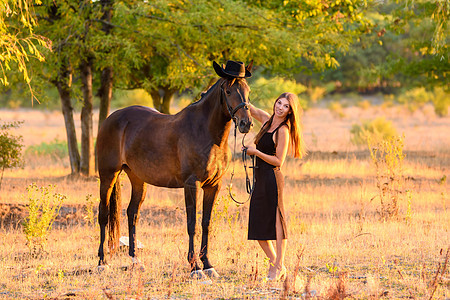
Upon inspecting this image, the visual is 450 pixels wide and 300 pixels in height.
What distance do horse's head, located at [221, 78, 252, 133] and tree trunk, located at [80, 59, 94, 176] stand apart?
379 inches

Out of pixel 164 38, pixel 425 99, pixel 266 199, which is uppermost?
pixel 425 99

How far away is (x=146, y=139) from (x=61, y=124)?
38.7m

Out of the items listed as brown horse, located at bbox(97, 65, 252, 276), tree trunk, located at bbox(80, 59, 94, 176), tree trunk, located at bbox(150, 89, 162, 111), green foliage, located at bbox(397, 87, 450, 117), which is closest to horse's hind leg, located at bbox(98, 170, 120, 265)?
brown horse, located at bbox(97, 65, 252, 276)

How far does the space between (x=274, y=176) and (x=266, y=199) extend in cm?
26

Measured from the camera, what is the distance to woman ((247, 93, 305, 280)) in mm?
6172

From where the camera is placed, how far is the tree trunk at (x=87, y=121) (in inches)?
600

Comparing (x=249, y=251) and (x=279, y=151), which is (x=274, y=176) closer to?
(x=279, y=151)

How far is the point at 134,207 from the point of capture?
761cm

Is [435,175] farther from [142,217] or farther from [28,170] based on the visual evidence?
[28,170]

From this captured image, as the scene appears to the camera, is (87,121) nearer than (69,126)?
Yes

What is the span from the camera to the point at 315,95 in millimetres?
57969

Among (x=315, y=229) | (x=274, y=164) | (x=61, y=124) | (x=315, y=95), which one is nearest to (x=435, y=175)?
(x=315, y=229)

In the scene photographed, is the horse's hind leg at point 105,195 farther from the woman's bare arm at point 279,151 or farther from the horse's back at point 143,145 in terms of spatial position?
the woman's bare arm at point 279,151

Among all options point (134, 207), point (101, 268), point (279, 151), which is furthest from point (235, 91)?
point (101, 268)
